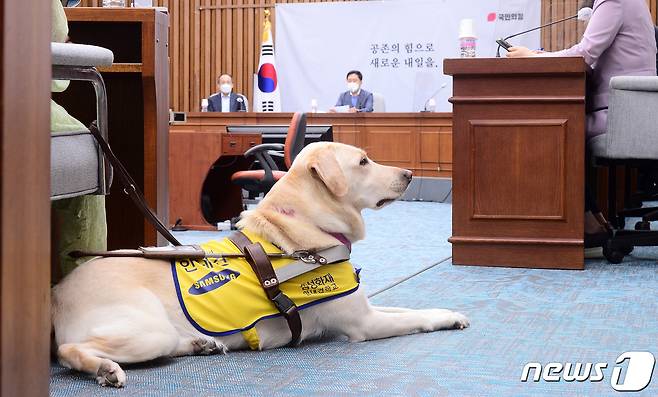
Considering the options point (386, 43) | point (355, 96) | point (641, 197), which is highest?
point (386, 43)

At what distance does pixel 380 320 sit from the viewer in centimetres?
245

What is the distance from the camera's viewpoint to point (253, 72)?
13.0 metres

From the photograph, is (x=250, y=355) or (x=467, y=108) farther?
(x=467, y=108)

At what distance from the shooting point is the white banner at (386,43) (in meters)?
10.9

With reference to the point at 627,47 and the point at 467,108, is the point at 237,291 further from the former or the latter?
the point at 627,47

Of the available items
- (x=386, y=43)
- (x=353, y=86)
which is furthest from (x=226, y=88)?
(x=386, y=43)

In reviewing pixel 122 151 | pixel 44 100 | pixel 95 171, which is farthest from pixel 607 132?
pixel 44 100

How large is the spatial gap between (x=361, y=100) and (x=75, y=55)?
8.72 meters

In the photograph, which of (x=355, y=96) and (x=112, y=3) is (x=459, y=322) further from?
(x=355, y=96)

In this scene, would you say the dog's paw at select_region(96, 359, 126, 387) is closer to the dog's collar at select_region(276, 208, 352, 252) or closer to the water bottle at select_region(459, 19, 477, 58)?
the dog's collar at select_region(276, 208, 352, 252)

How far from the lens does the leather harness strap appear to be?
2.28 meters

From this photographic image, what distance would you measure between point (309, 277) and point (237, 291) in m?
0.20

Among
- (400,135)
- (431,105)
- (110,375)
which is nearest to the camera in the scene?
(110,375)

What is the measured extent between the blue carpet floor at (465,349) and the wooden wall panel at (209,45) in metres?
9.51
